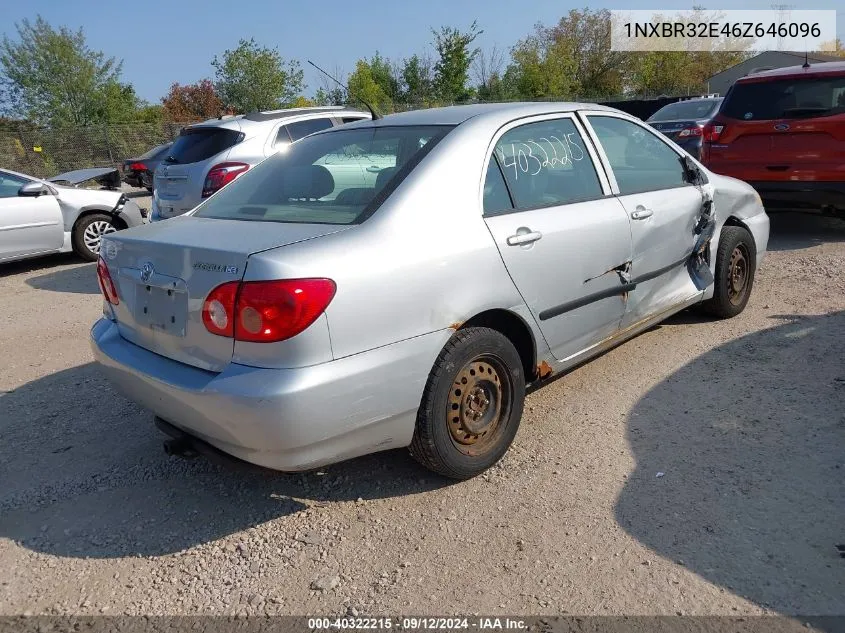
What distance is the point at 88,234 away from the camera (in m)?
8.77

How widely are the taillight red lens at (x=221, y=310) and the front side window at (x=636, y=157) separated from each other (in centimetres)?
232

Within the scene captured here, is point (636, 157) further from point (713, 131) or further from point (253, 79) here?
point (253, 79)

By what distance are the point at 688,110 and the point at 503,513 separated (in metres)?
12.0

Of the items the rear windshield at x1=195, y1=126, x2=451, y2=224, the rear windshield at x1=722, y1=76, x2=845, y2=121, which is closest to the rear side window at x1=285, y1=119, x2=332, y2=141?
the rear windshield at x1=195, y1=126, x2=451, y2=224

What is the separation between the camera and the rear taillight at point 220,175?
7.02m

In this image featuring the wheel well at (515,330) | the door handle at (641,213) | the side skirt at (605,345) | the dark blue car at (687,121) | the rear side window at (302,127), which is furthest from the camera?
the dark blue car at (687,121)

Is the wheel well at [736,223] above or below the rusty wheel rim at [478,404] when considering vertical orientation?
above

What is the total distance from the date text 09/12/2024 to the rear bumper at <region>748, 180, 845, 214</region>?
20.7 feet

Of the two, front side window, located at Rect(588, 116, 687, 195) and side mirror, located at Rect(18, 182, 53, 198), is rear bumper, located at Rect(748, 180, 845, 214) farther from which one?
side mirror, located at Rect(18, 182, 53, 198)

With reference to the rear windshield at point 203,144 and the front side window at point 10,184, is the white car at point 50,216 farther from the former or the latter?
the rear windshield at point 203,144

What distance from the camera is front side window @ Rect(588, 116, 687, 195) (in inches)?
157

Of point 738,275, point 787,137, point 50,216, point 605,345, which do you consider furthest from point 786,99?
point 50,216

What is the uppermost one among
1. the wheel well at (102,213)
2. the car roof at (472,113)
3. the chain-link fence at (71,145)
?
the chain-link fence at (71,145)

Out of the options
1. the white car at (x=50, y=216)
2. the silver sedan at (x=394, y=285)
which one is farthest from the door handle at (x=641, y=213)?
the white car at (x=50, y=216)
